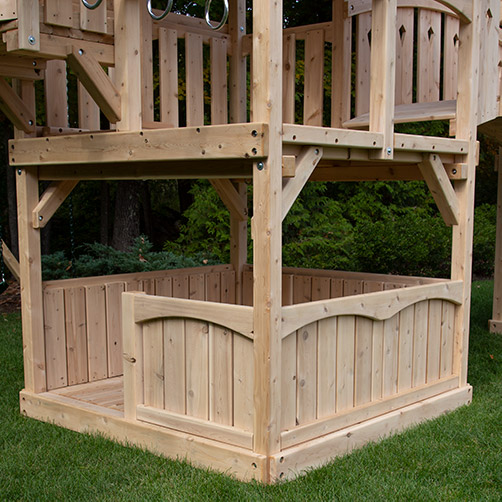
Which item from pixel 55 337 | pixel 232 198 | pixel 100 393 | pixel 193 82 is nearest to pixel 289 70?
pixel 193 82

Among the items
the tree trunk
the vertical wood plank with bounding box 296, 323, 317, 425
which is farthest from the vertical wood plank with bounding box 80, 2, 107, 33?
the tree trunk

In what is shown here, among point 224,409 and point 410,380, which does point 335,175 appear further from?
point 224,409

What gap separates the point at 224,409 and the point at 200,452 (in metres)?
0.32

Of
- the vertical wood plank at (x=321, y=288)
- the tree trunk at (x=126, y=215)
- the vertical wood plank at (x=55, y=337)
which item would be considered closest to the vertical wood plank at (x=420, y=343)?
the vertical wood plank at (x=321, y=288)

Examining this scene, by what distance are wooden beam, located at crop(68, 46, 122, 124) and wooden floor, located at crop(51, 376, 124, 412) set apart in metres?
2.24

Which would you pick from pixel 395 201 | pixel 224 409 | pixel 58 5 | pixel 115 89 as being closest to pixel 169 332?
pixel 224 409

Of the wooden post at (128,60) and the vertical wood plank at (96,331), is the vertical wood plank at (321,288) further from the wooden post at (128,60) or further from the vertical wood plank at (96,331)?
the wooden post at (128,60)

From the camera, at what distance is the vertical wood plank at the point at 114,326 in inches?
261

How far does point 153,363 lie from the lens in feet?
17.2

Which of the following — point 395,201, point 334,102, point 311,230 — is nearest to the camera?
point 334,102

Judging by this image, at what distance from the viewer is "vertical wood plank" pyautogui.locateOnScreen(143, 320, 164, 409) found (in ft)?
17.1

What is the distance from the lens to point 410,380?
5.89 m

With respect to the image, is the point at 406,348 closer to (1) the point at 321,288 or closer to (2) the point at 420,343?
(2) the point at 420,343

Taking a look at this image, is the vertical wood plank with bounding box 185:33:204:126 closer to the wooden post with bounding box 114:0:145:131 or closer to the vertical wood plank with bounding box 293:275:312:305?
the wooden post with bounding box 114:0:145:131
